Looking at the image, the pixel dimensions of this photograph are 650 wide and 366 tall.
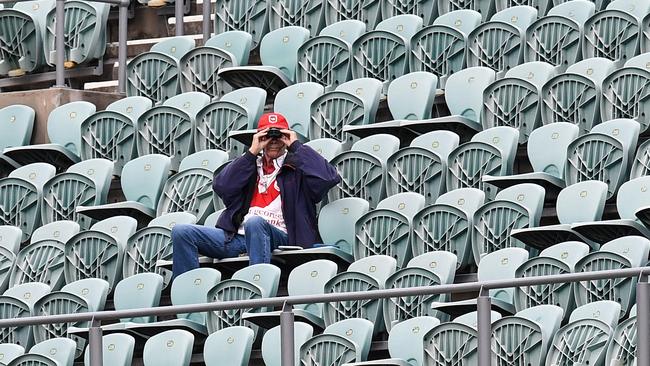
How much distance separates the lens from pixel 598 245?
1030 cm

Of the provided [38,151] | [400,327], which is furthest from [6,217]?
[400,327]

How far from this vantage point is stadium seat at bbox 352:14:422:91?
485 inches

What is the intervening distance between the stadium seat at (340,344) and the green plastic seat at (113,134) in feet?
10.3

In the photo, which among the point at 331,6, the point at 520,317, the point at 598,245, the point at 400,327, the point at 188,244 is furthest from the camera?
the point at 331,6

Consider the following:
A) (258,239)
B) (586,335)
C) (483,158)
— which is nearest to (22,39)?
(258,239)

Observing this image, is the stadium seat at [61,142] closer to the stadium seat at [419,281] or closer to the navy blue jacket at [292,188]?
the navy blue jacket at [292,188]

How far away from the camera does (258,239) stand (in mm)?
10844

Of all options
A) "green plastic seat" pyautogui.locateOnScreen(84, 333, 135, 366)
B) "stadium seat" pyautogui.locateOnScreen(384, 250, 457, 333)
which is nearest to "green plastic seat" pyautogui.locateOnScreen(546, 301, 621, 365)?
"stadium seat" pyautogui.locateOnScreen(384, 250, 457, 333)

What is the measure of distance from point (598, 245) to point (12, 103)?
177 inches

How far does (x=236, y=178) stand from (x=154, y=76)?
6.91ft

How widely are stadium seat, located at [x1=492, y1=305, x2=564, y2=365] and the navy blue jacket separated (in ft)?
7.42

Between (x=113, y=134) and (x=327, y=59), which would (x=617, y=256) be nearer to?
(x=327, y=59)

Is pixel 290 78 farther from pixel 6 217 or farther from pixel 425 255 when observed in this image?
pixel 425 255

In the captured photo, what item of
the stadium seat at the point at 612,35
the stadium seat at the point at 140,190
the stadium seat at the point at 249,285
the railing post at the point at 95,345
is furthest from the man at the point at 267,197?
the stadium seat at the point at 612,35
